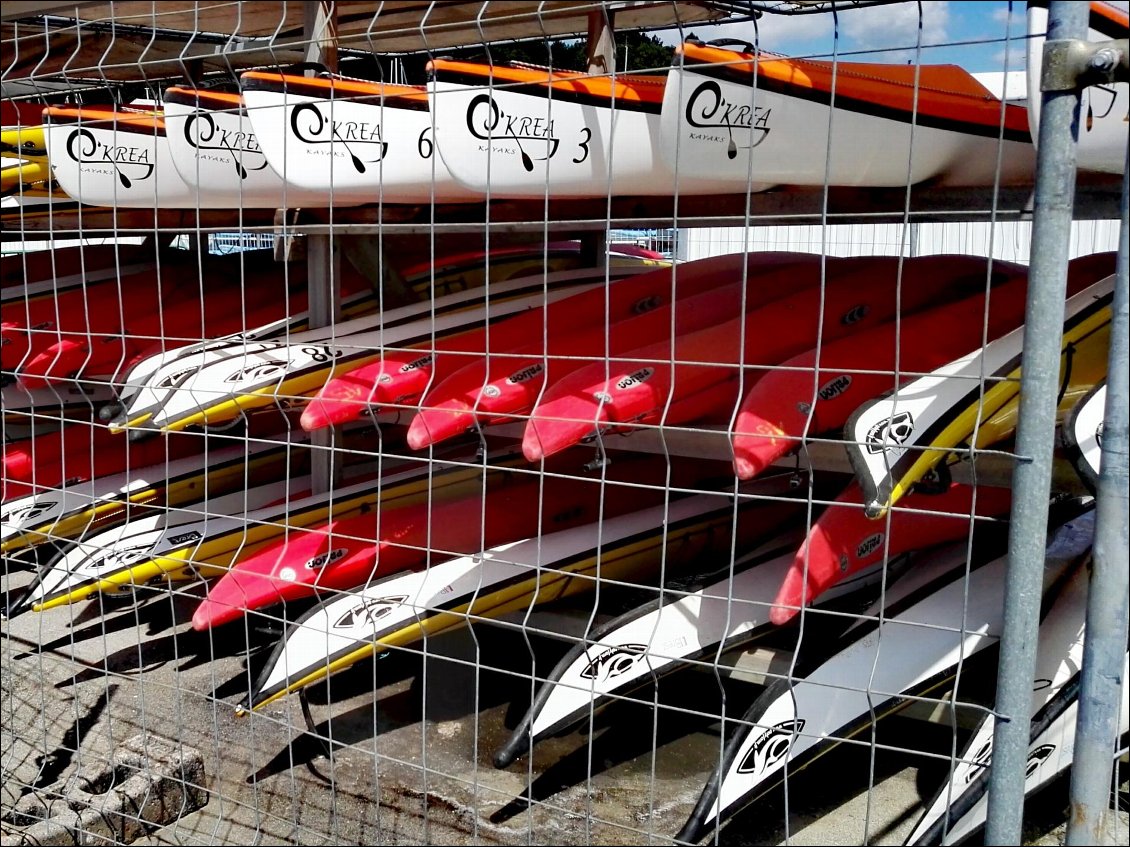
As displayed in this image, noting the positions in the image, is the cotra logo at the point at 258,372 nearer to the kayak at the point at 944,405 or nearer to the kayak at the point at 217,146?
the kayak at the point at 217,146

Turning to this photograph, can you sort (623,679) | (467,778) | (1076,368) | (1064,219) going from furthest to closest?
(467,778), (623,679), (1076,368), (1064,219)

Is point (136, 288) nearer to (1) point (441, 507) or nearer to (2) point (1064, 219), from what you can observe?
(1) point (441, 507)

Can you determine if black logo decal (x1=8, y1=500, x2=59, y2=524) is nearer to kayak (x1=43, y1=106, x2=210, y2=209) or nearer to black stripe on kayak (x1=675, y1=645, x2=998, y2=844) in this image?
kayak (x1=43, y1=106, x2=210, y2=209)

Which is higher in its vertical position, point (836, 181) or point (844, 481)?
point (836, 181)

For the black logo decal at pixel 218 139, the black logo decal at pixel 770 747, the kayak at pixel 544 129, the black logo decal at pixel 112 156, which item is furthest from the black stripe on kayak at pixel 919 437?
the black logo decal at pixel 112 156

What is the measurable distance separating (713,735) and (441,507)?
4.08 ft

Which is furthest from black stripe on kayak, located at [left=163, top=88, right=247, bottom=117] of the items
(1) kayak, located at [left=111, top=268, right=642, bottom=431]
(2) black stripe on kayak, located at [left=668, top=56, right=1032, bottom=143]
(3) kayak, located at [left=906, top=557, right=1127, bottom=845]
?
(3) kayak, located at [left=906, top=557, right=1127, bottom=845]

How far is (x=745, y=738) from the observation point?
8.25 ft

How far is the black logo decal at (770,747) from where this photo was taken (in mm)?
2508

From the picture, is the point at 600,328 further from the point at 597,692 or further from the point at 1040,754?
the point at 1040,754

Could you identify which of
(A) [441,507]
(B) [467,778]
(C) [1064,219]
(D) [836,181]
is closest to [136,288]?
(A) [441,507]

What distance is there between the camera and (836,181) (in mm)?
2967

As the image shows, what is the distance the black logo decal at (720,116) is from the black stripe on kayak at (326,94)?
102 centimetres

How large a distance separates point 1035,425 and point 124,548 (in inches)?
138
